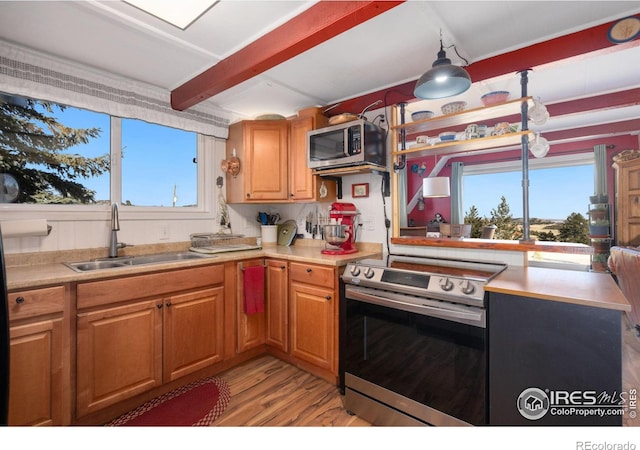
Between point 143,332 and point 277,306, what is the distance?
3.03ft

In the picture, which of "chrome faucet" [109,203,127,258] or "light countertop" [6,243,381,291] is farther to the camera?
"chrome faucet" [109,203,127,258]

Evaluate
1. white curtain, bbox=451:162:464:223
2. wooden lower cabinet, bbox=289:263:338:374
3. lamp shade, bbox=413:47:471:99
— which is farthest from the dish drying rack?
white curtain, bbox=451:162:464:223

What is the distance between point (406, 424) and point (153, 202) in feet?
8.03

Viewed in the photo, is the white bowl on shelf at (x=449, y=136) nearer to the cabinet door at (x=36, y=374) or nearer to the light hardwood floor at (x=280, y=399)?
the light hardwood floor at (x=280, y=399)

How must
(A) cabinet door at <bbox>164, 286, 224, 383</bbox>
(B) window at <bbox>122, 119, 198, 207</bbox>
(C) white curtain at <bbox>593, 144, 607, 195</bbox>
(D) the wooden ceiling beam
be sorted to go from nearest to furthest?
(D) the wooden ceiling beam
(A) cabinet door at <bbox>164, 286, 224, 383</bbox>
(B) window at <bbox>122, 119, 198, 207</bbox>
(C) white curtain at <bbox>593, 144, 607, 195</bbox>

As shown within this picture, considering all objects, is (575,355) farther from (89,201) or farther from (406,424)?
(89,201)

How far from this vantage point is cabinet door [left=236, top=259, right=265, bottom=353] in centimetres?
230

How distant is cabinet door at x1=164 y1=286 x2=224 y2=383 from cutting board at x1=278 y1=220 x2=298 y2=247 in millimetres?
955

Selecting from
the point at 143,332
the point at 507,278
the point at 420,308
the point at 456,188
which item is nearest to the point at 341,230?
the point at 420,308

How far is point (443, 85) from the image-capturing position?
5.25 ft

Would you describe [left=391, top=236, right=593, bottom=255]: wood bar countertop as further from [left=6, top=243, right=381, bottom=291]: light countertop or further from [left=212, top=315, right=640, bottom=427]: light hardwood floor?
[left=212, top=315, right=640, bottom=427]: light hardwood floor

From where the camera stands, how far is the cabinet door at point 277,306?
2309 mm

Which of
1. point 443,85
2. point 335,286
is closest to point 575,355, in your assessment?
point 335,286

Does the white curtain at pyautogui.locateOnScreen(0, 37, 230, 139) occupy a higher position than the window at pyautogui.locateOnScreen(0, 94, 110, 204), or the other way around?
the white curtain at pyautogui.locateOnScreen(0, 37, 230, 139)
